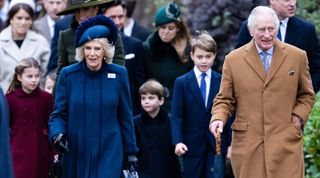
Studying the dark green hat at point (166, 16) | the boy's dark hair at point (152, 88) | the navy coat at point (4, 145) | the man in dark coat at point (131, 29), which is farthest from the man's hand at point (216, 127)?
the man in dark coat at point (131, 29)

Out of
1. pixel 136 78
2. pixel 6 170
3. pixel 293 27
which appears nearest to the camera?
pixel 6 170

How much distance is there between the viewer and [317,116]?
12883mm

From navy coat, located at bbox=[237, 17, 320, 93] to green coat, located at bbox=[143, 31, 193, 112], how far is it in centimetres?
154

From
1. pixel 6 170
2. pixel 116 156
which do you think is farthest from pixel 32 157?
pixel 6 170

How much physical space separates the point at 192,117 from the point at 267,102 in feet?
5.90

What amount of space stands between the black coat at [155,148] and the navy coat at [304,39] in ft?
4.09

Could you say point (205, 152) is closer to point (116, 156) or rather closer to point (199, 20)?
point (116, 156)

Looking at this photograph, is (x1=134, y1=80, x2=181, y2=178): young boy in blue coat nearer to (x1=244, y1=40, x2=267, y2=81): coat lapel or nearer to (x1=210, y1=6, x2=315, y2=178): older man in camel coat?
(x1=210, y1=6, x2=315, y2=178): older man in camel coat

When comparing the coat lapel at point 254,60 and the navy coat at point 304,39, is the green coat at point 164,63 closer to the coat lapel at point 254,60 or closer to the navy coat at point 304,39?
the navy coat at point 304,39

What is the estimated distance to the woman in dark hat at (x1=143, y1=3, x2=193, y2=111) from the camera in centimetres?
1395

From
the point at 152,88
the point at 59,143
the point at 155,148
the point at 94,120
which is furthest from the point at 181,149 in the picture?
the point at 59,143

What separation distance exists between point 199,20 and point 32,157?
457 cm

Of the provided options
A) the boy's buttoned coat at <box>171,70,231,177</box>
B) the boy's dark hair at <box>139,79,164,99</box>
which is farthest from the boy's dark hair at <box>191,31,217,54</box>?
the boy's dark hair at <box>139,79,164,99</box>

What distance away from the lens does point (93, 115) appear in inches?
445
